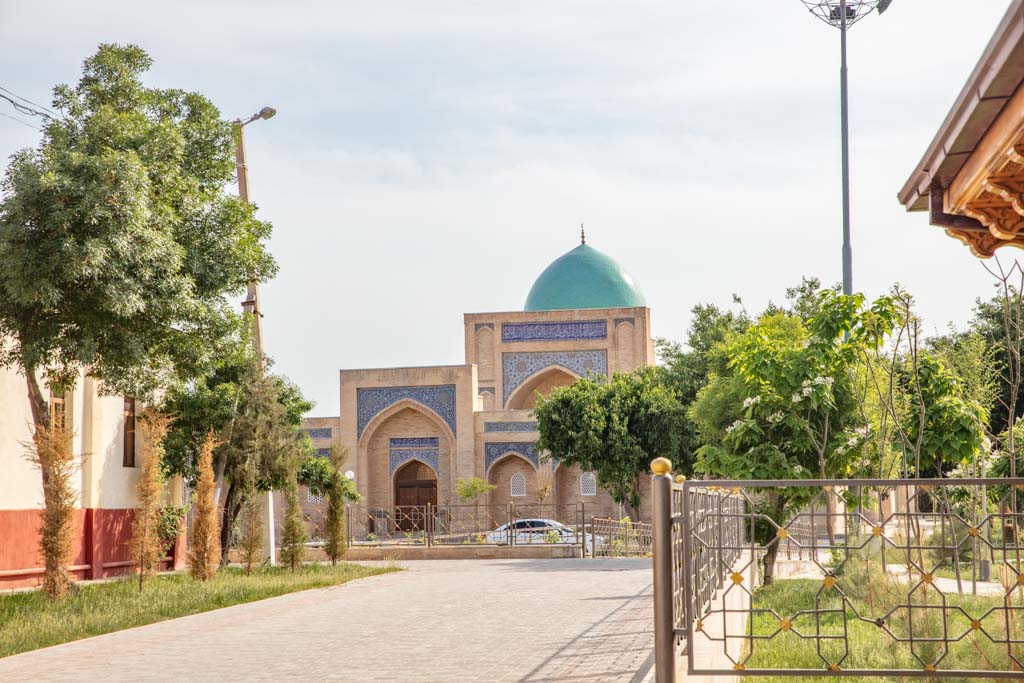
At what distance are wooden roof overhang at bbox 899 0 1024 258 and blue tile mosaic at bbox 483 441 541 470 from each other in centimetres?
3016

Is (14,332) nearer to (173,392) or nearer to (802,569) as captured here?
(173,392)

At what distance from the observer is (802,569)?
682 inches

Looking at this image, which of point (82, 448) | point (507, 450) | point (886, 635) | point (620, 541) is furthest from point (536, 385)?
point (886, 635)

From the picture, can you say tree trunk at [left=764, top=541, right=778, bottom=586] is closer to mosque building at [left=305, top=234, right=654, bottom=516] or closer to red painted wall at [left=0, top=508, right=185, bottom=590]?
red painted wall at [left=0, top=508, right=185, bottom=590]

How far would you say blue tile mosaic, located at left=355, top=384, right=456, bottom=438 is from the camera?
3724cm

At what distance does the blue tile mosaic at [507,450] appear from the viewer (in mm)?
36250

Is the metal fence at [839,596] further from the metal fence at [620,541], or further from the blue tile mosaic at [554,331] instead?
the blue tile mosaic at [554,331]

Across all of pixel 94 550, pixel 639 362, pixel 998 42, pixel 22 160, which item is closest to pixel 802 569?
pixel 94 550

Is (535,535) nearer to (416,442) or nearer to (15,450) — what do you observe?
(416,442)

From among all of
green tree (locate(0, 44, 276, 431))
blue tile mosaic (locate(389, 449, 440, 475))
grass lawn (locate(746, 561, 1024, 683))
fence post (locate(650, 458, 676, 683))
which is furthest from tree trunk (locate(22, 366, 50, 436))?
blue tile mosaic (locate(389, 449, 440, 475))

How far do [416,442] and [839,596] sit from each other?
30538mm

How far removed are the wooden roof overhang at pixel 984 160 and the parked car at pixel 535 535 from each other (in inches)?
681

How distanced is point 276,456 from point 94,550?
155 inches

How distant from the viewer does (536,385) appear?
39625 mm
